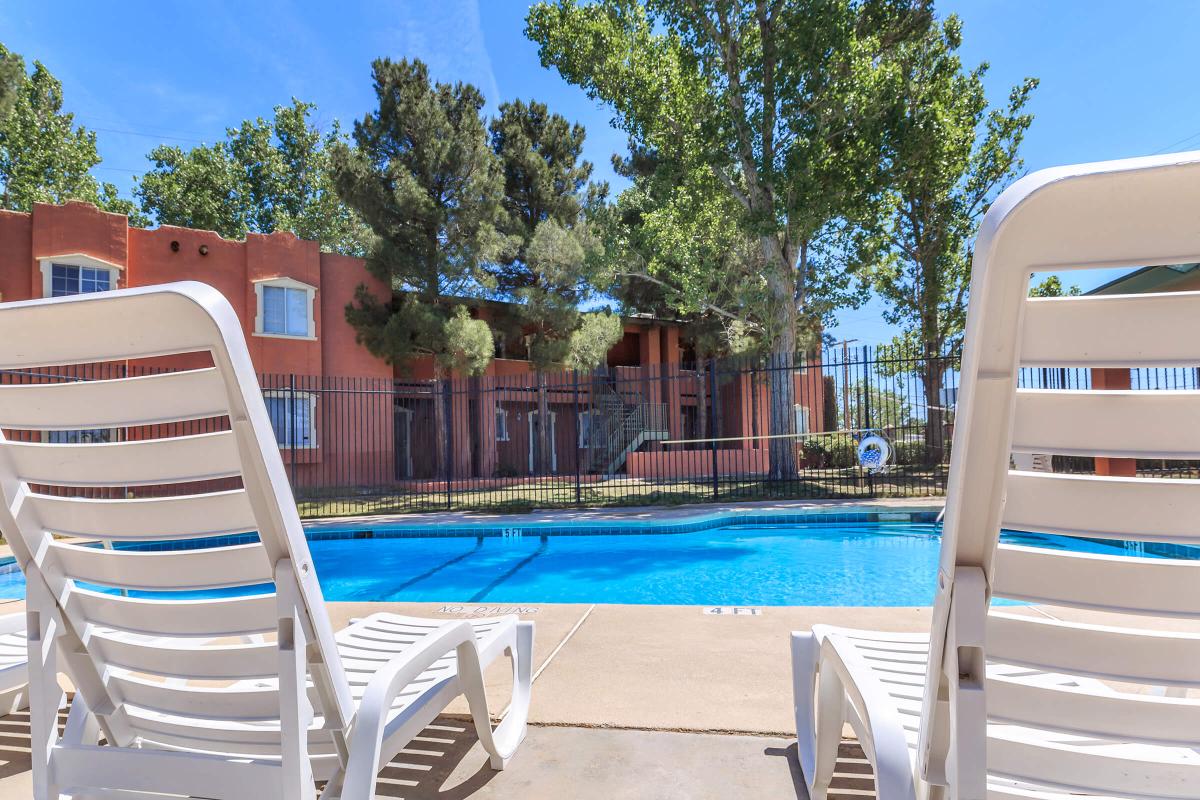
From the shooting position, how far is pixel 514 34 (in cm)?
1348

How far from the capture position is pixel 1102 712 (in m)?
0.87

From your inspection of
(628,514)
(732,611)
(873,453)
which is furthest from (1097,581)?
(873,453)

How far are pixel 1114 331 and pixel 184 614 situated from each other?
145cm

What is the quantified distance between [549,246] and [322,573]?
10.8m

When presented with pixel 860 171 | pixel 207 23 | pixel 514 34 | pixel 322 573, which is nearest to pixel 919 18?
pixel 860 171

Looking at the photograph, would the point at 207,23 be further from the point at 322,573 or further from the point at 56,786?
the point at 56,786

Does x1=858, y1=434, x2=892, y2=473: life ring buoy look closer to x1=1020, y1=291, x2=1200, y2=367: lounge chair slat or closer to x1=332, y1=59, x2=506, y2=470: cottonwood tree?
x1=332, y1=59, x2=506, y2=470: cottonwood tree

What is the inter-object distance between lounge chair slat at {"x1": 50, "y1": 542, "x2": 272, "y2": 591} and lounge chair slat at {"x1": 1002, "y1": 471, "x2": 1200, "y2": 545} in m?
1.13

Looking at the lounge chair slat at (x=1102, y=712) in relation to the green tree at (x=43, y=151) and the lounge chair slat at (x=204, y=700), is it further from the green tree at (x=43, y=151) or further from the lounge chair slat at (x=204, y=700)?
the green tree at (x=43, y=151)

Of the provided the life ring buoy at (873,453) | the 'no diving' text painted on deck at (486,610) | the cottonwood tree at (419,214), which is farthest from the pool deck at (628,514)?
the cottonwood tree at (419,214)

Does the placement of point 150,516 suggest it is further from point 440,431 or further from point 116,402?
point 440,431

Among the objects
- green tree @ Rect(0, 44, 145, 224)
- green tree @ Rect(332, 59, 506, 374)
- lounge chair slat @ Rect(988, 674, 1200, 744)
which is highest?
green tree @ Rect(0, 44, 145, 224)

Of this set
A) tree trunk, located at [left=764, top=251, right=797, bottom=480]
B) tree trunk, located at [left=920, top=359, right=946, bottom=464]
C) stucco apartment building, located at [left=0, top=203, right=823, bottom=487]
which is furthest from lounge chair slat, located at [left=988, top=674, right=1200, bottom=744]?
tree trunk, located at [left=920, top=359, right=946, bottom=464]

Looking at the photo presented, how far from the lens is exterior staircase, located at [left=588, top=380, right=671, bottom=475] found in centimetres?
1889
